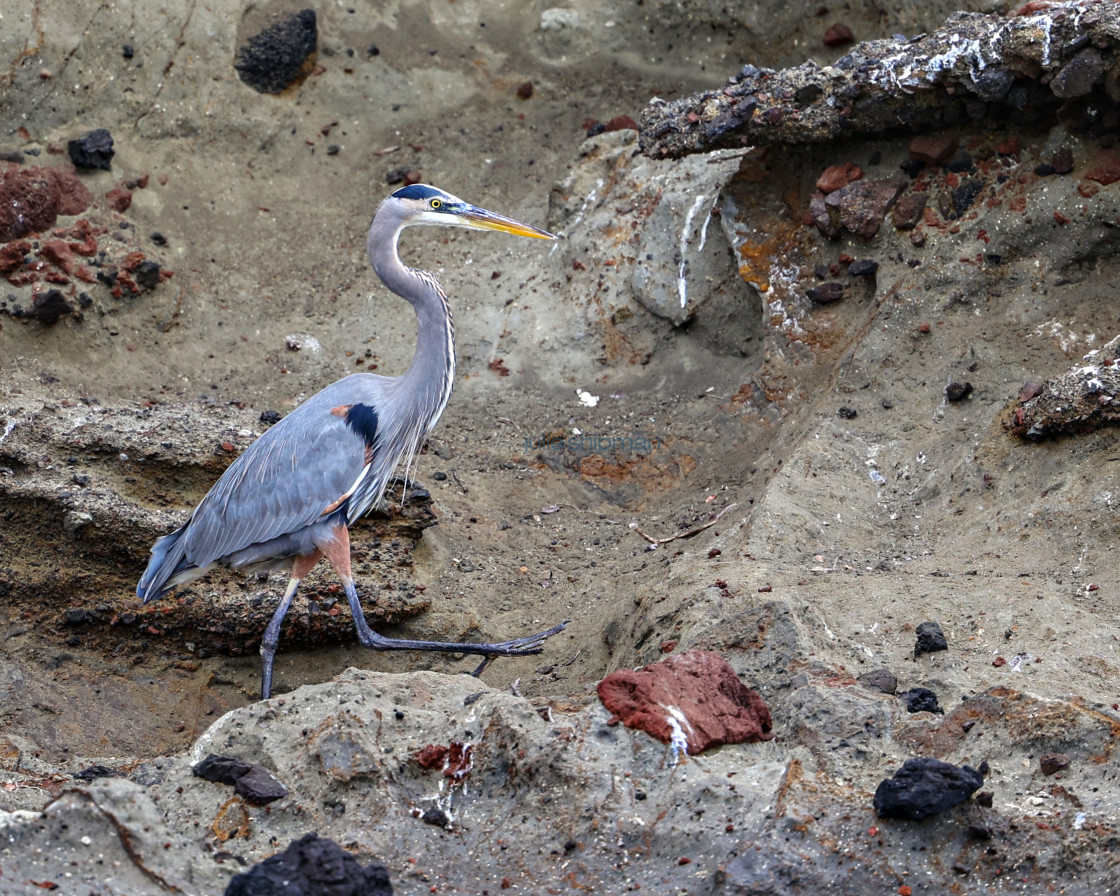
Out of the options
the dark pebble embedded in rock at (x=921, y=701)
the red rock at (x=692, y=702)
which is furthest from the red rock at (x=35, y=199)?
the dark pebble embedded in rock at (x=921, y=701)

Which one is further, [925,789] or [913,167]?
[913,167]

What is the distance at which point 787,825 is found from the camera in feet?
11.5

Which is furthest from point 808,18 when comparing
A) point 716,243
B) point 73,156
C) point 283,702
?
point 283,702

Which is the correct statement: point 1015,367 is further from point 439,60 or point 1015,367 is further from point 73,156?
point 73,156

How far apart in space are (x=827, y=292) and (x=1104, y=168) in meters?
1.64

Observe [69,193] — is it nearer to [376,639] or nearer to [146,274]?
[146,274]

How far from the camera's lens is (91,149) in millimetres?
9172

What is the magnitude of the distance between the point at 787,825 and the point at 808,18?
7851 millimetres

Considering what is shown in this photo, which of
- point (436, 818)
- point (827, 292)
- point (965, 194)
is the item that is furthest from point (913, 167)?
point (436, 818)

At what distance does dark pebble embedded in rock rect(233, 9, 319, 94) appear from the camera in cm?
1004

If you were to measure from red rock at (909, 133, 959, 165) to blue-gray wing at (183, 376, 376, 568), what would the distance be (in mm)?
3460

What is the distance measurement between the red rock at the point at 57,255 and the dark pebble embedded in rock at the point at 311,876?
6.26 m

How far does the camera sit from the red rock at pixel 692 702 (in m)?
3.95

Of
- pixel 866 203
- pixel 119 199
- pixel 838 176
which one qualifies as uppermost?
pixel 838 176
